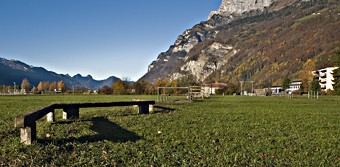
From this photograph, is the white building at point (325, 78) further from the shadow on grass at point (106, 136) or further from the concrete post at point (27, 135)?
the concrete post at point (27, 135)

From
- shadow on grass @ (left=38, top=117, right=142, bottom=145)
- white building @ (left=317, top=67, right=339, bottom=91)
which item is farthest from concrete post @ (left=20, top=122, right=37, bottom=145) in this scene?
white building @ (left=317, top=67, right=339, bottom=91)

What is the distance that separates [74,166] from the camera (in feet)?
16.7

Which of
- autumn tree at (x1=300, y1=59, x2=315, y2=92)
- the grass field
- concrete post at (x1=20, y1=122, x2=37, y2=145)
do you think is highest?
autumn tree at (x1=300, y1=59, x2=315, y2=92)

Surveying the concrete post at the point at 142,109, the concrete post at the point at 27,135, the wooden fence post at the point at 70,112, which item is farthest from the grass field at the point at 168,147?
the concrete post at the point at 142,109

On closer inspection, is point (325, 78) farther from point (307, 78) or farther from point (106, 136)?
point (106, 136)

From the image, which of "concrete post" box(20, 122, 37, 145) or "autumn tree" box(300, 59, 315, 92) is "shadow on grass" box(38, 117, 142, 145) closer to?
"concrete post" box(20, 122, 37, 145)

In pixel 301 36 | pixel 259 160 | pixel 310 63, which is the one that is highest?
pixel 301 36

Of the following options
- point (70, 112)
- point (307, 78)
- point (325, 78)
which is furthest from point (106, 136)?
point (325, 78)

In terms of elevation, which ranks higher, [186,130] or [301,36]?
[301,36]

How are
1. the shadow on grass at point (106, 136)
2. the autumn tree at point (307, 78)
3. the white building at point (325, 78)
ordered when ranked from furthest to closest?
the white building at point (325, 78)
the autumn tree at point (307, 78)
the shadow on grass at point (106, 136)

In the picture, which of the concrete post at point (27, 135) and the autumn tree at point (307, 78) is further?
the autumn tree at point (307, 78)

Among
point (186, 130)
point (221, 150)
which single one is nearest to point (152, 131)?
point (186, 130)

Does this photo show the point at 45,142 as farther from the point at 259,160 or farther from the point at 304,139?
the point at 304,139

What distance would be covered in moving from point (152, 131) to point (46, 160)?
368 cm
